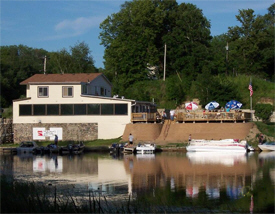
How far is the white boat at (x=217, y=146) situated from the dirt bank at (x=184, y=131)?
277 centimetres

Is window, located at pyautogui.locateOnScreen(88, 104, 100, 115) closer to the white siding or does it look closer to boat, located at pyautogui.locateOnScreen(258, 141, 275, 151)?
the white siding

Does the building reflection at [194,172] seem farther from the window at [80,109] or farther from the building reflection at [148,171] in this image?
the window at [80,109]

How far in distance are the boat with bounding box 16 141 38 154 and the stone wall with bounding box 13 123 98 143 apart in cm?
530

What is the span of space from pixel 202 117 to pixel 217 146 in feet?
18.6

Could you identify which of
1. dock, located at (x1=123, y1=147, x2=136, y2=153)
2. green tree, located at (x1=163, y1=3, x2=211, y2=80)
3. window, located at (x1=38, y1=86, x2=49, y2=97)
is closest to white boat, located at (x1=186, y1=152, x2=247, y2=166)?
dock, located at (x1=123, y1=147, x2=136, y2=153)

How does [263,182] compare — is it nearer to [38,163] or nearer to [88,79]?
[38,163]

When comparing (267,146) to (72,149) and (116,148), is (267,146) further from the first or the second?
(72,149)

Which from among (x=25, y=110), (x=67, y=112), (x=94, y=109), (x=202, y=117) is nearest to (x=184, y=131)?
(x=202, y=117)

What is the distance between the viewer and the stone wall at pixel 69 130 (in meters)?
62.5

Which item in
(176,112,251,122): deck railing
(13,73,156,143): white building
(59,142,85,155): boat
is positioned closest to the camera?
(59,142,85,155): boat

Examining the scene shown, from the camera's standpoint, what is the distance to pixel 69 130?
62.8 meters

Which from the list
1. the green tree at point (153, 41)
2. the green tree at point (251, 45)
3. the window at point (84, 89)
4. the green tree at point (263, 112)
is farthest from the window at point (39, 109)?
the green tree at point (251, 45)

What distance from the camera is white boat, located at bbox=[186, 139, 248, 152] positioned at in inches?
2165

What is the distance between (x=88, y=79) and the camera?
65.2 meters
